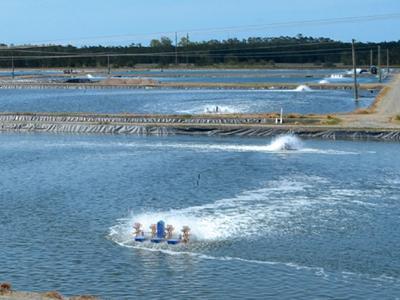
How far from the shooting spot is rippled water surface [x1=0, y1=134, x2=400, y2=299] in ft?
60.2

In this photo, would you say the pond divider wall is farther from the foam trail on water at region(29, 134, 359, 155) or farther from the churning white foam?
the churning white foam

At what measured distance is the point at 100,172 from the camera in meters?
35.8

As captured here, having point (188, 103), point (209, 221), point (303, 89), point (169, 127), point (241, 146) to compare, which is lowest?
point (209, 221)

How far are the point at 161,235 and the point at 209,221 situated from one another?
279cm

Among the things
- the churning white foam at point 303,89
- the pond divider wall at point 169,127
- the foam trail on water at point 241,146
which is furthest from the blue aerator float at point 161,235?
the churning white foam at point 303,89

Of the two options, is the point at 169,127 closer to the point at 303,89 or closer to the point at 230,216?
the point at 230,216

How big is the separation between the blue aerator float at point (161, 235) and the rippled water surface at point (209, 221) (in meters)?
0.30

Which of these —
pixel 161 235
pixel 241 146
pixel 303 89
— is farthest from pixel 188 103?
pixel 161 235

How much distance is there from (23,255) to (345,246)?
27.6ft

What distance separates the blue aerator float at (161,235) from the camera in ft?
70.6

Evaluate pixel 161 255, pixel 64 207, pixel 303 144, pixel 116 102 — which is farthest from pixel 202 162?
pixel 116 102

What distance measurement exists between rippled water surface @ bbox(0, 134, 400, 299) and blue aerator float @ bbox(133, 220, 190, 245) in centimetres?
30

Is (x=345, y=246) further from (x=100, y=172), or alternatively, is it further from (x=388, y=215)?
(x=100, y=172)

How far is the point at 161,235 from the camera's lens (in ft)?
71.6
